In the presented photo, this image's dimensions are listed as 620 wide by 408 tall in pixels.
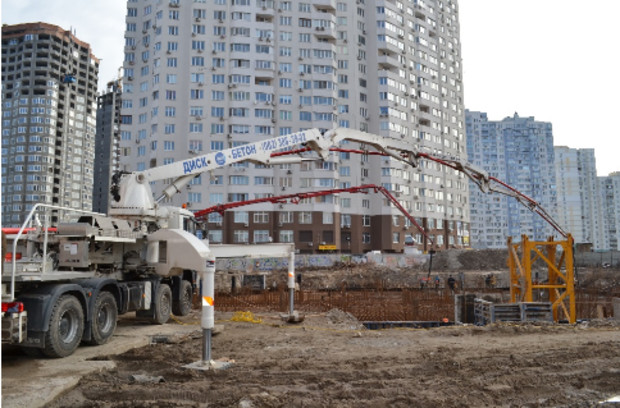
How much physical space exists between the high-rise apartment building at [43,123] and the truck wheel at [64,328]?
338ft

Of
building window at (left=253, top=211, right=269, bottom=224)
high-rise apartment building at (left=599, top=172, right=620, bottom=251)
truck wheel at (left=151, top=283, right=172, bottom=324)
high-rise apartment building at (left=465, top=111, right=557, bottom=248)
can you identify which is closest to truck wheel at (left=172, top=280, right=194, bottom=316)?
truck wheel at (left=151, top=283, right=172, bottom=324)

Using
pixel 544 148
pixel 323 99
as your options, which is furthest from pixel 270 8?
pixel 544 148

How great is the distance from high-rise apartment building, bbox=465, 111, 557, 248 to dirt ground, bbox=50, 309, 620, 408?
13478cm

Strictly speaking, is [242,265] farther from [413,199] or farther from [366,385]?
[366,385]

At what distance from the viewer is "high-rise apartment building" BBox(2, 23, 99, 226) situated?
103m

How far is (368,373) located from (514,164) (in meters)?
150

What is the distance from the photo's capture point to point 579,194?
144m

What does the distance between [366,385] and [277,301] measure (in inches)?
631

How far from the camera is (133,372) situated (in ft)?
29.2

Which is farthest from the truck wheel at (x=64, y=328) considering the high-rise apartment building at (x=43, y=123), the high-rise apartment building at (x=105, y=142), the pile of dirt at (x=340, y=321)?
the high-rise apartment building at (x=105, y=142)

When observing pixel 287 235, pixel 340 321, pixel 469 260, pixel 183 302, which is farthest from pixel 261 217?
pixel 340 321

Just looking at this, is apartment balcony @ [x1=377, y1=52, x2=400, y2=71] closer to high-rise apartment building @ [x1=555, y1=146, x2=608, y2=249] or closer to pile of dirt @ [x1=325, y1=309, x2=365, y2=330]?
pile of dirt @ [x1=325, y1=309, x2=365, y2=330]

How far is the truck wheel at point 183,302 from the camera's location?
1706 cm

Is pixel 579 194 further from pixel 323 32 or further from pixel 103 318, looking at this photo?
pixel 103 318
